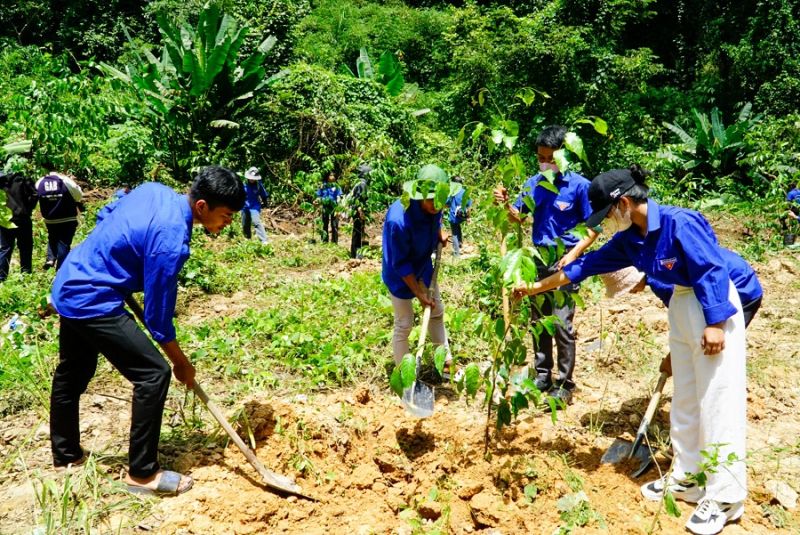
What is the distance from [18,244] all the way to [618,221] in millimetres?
6781

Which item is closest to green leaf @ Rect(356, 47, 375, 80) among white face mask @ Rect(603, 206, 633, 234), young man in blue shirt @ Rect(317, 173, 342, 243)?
young man in blue shirt @ Rect(317, 173, 342, 243)

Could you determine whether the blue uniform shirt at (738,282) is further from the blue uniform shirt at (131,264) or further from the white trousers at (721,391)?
the blue uniform shirt at (131,264)

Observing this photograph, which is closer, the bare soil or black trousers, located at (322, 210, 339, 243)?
the bare soil

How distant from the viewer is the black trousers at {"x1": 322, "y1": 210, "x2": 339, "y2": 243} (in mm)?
10002

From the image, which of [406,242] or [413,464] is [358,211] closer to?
[406,242]

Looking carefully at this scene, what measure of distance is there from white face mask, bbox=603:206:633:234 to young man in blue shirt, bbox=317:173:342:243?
681cm

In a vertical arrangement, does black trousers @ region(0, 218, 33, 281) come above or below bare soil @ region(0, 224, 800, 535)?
above

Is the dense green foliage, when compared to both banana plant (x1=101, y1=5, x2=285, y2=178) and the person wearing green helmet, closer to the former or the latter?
banana plant (x1=101, y1=5, x2=285, y2=178)

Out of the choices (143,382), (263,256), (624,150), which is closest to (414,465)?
(143,382)

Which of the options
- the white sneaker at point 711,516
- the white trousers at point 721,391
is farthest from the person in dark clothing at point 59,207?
the white sneaker at point 711,516

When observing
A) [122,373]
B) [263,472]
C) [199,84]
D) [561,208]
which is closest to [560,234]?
[561,208]

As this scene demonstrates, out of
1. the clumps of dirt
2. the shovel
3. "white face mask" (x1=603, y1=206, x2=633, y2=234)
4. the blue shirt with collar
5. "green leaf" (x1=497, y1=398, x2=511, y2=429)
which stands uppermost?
"white face mask" (x1=603, y1=206, x2=633, y2=234)

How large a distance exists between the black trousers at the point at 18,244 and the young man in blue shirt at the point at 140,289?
474cm

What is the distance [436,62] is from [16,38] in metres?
13.1
